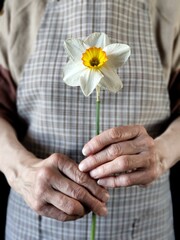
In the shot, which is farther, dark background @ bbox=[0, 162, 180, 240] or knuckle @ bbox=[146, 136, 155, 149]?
dark background @ bbox=[0, 162, 180, 240]

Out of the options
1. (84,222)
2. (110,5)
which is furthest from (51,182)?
(110,5)

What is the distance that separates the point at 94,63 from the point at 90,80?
2cm

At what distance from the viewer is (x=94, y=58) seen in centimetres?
43

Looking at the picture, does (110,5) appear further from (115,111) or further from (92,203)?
(92,203)

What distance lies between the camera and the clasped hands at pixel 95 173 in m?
0.51

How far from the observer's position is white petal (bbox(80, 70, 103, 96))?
42 cm

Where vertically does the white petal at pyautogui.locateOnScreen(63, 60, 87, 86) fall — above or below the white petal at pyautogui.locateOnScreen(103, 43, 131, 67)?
below

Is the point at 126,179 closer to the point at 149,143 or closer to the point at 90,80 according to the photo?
the point at 149,143

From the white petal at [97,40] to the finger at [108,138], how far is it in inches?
5.1

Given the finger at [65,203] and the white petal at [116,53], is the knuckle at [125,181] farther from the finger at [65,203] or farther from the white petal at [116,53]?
the white petal at [116,53]

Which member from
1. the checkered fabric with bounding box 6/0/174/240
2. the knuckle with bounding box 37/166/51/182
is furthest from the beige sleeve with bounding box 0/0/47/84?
the knuckle with bounding box 37/166/51/182

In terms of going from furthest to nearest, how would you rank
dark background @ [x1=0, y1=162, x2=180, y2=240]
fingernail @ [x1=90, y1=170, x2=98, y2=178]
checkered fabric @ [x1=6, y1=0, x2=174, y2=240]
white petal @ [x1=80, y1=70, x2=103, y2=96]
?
dark background @ [x1=0, y1=162, x2=180, y2=240] < checkered fabric @ [x1=6, y1=0, x2=174, y2=240] < fingernail @ [x1=90, y1=170, x2=98, y2=178] < white petal @ [x1=80, y1=70, x2=103, y2=96]

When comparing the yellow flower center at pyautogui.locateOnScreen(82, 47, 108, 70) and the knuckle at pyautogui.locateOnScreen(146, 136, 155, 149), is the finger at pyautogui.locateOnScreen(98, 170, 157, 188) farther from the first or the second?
the yellow flower center at pyautogui.locateOnScreen(82, 47, 108, 70)

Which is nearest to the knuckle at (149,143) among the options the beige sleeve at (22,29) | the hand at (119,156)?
the hand at (119,156)
